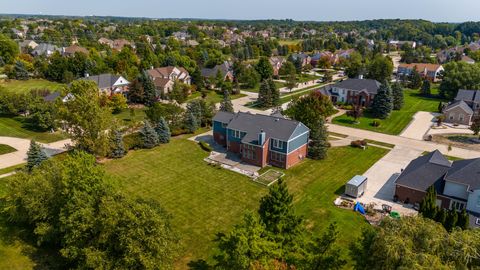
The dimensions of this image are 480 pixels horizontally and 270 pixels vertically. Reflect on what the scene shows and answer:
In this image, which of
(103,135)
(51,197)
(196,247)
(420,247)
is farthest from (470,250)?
(103,135)

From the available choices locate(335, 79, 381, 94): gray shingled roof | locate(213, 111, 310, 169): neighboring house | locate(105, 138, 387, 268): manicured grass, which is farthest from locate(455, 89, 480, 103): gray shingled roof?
locate(213, 111, 310, 169): neighboring house

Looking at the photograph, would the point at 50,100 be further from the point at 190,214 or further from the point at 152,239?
the point at 152,239

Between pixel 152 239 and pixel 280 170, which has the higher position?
pixel 152 239

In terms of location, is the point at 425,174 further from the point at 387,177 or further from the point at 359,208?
the point at 359,208

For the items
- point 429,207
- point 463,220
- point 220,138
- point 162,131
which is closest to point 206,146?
point 220,138

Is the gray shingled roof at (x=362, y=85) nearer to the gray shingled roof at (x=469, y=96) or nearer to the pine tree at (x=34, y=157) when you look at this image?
the gray shingled roof at (x=469, y=96)

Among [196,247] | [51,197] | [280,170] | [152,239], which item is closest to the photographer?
[152,239]
